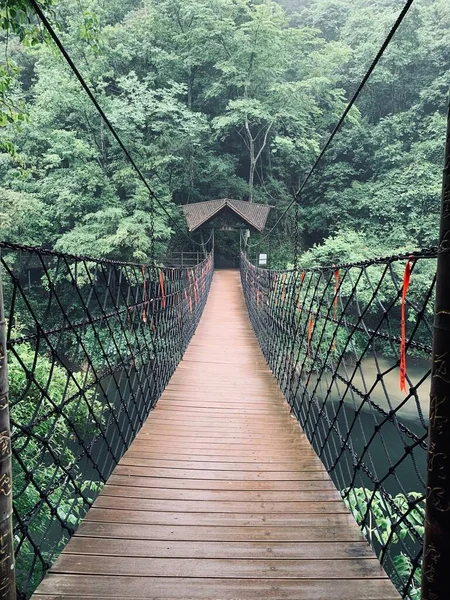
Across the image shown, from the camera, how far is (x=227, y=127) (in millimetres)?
11977

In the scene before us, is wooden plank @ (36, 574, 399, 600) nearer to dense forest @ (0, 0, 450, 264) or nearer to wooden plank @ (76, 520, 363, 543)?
wooden plank @ (76, 520, 363, 543)

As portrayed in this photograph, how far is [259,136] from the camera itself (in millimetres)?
13148

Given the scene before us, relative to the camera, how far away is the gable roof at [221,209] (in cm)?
967

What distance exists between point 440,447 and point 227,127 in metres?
12.8

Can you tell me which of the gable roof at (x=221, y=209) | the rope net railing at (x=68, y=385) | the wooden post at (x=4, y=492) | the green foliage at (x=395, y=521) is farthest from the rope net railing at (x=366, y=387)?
the gable roof at (x=221, y=209)

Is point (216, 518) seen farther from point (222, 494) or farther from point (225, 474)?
point (225, 474)

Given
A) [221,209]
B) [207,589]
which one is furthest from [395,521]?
[221,209]

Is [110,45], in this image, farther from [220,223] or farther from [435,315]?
[435,315]

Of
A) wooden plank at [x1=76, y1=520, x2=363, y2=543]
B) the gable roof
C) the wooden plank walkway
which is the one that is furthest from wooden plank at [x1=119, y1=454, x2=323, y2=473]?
the gable roof

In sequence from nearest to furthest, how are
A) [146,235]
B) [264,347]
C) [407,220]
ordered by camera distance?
[264,347] → [146,235] → [407,220]

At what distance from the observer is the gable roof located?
967 cm

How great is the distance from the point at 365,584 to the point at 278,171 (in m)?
13.4

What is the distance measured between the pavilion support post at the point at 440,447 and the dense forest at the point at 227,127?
7881 millimetres

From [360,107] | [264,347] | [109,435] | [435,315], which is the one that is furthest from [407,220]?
[435,315]
